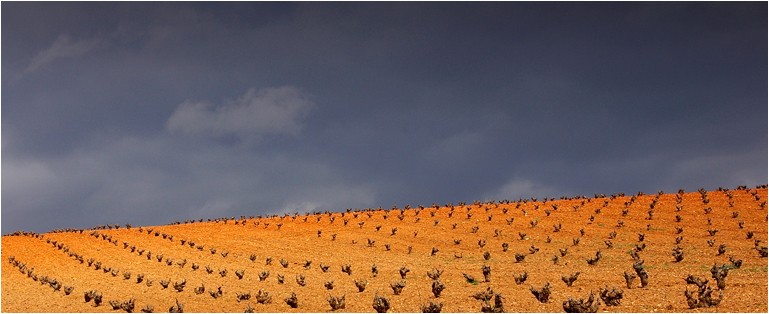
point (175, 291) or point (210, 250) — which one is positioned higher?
point (210, 250)

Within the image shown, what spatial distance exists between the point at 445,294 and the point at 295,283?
612 cm

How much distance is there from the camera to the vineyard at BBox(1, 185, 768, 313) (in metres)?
16.9

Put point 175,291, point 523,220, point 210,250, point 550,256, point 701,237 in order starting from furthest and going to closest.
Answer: point 523,220 → point 210,250 → point 701,237 → point 550,256 → point 175,291

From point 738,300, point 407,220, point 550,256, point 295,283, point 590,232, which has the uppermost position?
point 407,220

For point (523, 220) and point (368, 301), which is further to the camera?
point (523, 220)

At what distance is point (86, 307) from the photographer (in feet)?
60.4

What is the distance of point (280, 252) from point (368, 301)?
1411cm

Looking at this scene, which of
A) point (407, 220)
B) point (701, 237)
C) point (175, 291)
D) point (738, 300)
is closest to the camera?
point (738, 300)

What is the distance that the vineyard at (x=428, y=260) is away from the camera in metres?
16.9

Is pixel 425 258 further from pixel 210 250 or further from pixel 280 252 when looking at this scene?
pixel 210 250

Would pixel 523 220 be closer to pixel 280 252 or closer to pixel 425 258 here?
pixel 425 258

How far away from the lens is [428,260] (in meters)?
26.4

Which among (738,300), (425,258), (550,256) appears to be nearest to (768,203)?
(550,256)

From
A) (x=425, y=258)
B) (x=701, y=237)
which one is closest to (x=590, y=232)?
(x=701, y=237)
